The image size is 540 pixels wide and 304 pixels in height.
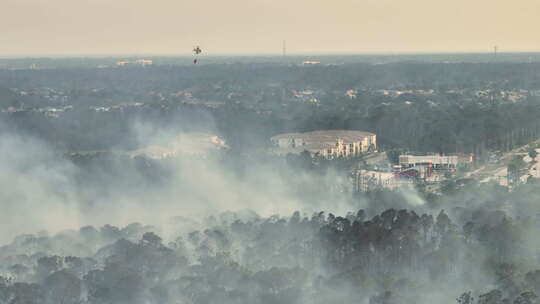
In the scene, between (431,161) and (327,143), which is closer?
(431,161)

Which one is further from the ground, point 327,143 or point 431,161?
point 327,143

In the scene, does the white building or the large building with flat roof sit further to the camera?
the large building with flat roof

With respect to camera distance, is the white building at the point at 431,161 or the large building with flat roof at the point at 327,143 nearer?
the white building at the point at 431,161

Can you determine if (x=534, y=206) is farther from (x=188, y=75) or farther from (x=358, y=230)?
(x=188, y=75)

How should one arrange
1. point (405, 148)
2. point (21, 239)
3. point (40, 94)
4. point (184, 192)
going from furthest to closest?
point (40, 94)
point (405, 148)
point (184, 192)
point (21, 239)

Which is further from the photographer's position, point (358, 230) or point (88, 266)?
point (358, 230)

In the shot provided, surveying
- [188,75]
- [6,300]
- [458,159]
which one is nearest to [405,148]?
[458,159]

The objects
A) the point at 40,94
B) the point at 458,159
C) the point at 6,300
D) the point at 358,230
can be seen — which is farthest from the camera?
the point at 40,94
